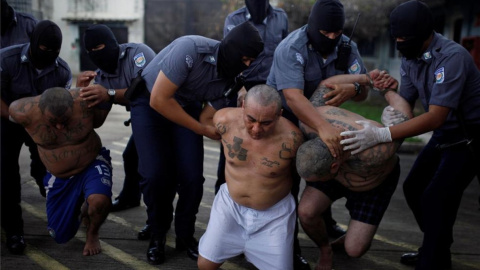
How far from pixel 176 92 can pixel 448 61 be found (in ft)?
6.01

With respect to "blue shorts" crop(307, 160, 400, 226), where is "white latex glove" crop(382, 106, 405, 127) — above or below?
above

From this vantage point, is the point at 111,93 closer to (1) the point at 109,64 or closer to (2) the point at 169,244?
(1) the point at 109,64

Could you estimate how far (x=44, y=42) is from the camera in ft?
11.9

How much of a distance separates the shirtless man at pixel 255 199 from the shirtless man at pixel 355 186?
0.76 ft

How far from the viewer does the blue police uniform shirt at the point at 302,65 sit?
3.20 m

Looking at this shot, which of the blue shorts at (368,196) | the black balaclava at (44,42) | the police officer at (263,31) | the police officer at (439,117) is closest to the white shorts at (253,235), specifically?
the blue shorts at (368,196)

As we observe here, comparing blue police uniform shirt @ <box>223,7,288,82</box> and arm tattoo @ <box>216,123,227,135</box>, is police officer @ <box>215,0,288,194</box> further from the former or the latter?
arm tattoo @ <box>216,123,227,135</box>

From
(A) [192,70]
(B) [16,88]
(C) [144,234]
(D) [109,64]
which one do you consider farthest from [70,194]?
(A) [192,70]

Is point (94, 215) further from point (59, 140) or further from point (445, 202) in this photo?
point (445, 202)

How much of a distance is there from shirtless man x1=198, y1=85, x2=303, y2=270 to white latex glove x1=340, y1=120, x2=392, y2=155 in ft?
0.96

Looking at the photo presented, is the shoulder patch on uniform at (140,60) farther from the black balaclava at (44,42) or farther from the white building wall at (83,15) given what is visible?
the white building wall at (83,15)

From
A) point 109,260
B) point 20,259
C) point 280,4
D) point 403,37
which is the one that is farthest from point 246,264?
point 280,4

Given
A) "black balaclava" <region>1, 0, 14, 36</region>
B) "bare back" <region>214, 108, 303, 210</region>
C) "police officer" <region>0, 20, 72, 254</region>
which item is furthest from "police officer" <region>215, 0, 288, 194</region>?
"black balaclava" <region>1, 0, 14, 36</region>

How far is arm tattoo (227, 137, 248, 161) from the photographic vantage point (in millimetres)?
2910
